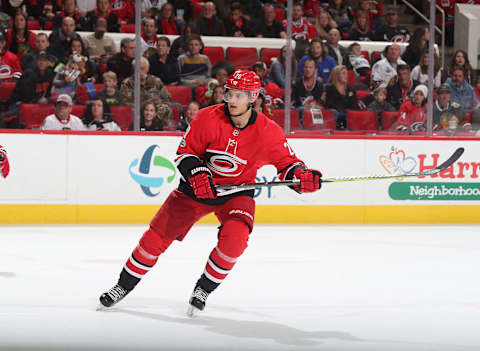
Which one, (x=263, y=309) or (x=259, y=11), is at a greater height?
(x=259, y=11)

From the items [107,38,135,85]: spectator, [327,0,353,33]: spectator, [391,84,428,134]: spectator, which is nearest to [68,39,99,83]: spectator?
[107,38,135,85]: spectator

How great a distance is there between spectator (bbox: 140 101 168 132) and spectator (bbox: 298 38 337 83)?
1272 mm

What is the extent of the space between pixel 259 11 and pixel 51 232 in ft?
8.78

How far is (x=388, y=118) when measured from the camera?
679 cm

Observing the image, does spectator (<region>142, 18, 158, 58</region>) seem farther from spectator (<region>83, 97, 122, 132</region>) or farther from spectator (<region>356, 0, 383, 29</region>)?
spectator (<region>356, 0, 383, 29</region>)

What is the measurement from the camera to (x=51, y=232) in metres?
5.96

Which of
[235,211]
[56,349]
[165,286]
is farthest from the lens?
[165,286]

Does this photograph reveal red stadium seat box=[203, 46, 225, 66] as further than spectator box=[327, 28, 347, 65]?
No

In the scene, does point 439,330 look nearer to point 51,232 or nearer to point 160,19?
point 51,232

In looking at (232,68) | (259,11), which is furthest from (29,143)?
(259,11)

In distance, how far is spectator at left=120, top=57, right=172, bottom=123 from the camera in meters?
6.29

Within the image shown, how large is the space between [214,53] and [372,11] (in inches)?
62.5

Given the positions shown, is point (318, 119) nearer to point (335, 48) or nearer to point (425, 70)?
point (335, 48)

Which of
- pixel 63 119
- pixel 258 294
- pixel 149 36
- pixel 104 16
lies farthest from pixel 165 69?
pixel 258 294
